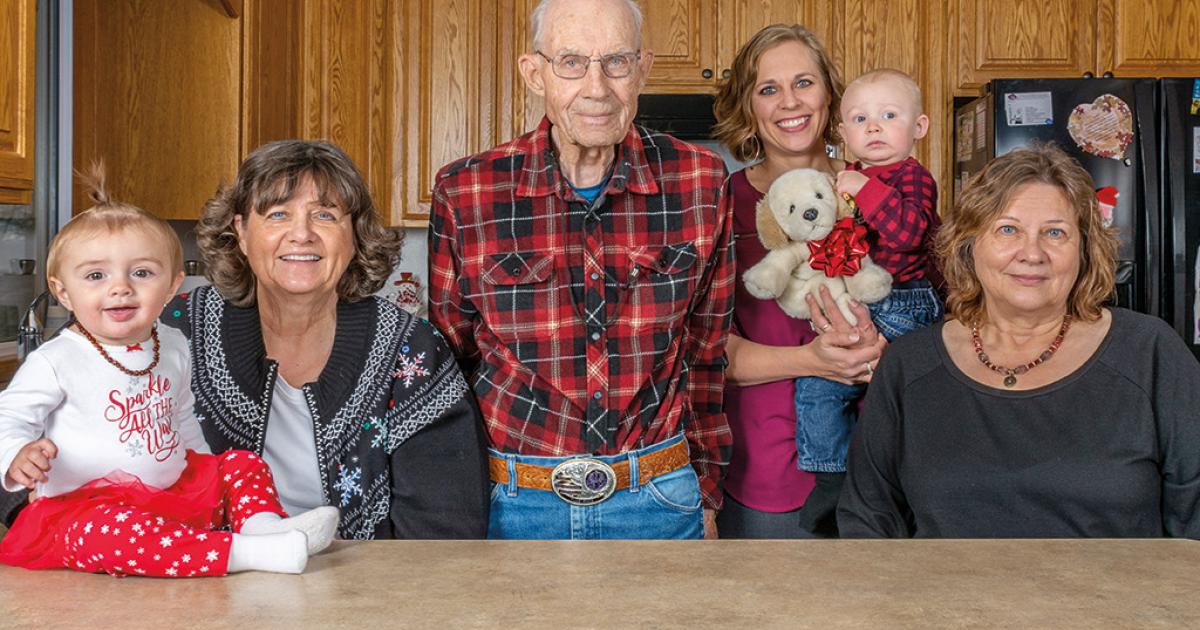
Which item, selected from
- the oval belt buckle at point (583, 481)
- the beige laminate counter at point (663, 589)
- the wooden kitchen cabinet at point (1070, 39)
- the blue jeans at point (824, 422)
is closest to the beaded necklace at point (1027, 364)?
the blue jeans at point (824, 422)

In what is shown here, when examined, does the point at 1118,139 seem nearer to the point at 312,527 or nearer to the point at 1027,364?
the point at 1027,364

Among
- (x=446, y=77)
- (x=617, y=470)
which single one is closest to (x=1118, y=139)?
(x=446, y=77)

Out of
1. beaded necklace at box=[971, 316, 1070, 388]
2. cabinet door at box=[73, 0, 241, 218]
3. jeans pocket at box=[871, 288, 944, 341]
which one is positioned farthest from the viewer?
cabinet door at box=[73, 0, 241, 218]

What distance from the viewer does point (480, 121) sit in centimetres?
356

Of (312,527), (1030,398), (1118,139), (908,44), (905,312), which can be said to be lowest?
(312,527)

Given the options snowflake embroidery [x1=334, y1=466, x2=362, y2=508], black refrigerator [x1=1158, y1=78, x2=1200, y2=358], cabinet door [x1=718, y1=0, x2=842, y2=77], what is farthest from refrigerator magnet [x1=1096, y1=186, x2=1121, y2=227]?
snowflake embroidery [x1=334, y1=466, x2=362, y2=508]

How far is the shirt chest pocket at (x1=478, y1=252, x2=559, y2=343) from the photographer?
5.18 ft

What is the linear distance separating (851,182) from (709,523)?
0.64 metres

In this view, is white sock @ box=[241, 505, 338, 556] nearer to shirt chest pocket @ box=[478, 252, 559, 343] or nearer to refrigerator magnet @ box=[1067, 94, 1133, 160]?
shirt chest pocket @ box=[478, 252, 559, 343]

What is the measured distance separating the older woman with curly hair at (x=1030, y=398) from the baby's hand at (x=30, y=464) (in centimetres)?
115

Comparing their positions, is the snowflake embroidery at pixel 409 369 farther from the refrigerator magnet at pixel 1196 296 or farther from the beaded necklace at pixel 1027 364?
the refrigerator magnet at pixel 1196 296

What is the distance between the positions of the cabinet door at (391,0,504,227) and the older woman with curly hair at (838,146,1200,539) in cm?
210

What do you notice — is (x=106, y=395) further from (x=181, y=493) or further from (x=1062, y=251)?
(x=1062, y=251)

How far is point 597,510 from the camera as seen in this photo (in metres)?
1.59
